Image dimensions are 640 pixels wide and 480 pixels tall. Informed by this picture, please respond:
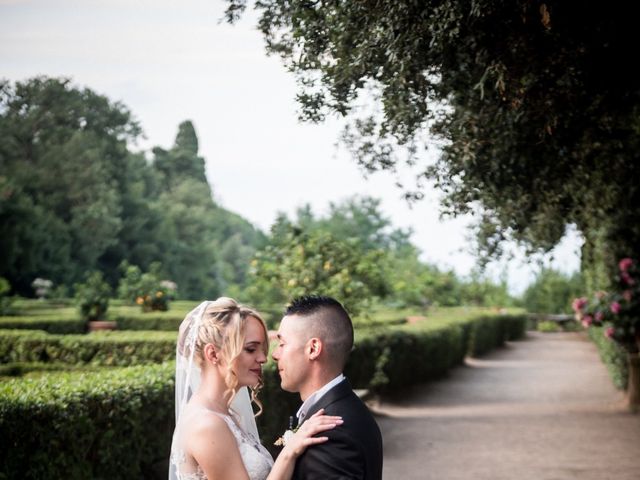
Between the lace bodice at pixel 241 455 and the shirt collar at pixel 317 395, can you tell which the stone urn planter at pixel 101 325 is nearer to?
the lace bodice at pixel 241 455

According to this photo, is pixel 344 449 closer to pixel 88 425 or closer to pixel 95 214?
pixel 88 425

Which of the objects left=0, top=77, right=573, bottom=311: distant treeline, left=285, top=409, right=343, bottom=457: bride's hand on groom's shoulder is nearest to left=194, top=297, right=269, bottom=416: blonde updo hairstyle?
left=285, top=409, right=343, bottom=457: bride's hand on groom's shoulder

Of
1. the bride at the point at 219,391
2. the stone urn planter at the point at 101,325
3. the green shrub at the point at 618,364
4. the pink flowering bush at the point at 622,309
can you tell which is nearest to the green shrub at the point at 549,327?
the green shrub at the point at 618,364

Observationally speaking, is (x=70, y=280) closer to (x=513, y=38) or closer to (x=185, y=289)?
(x=185, y=289)

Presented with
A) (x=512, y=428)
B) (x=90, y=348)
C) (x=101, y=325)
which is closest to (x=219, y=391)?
(x=512, y=428)

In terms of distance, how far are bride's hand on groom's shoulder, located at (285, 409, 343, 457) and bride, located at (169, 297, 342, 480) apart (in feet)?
1.04

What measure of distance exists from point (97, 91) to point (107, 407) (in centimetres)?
4048

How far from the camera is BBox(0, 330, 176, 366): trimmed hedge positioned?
38.7 ft

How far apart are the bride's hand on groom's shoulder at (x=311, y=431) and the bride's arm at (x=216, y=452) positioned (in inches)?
11.4

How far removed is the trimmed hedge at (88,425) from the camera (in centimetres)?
443

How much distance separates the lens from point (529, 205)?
26.4 feet

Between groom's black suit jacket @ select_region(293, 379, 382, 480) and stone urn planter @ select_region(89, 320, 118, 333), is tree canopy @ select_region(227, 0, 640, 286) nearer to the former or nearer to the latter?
groom's black suit jacket @ select_region(293, 379, 382, 480)

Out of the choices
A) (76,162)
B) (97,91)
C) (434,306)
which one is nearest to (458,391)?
(434,306)

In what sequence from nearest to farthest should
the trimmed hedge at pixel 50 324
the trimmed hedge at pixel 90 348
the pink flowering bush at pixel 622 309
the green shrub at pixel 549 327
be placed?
1. the trimmed hedge at pixel 90 348
2. the pink flowering bush at pixel 622 309
3. the trimmed hedge at pixel 50 324
4. the green shrub at pixel 549 327
